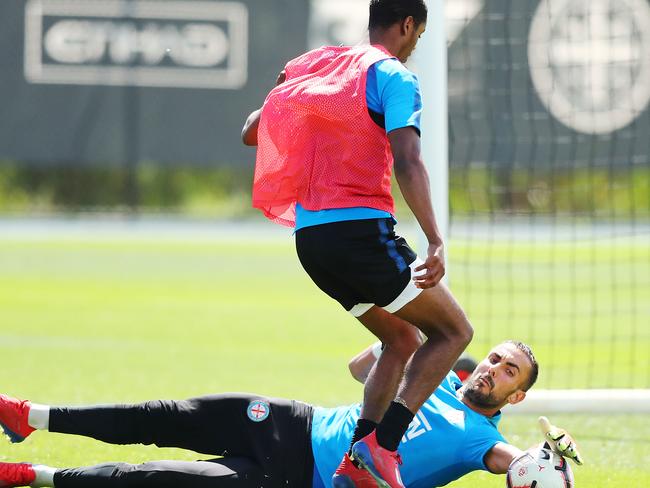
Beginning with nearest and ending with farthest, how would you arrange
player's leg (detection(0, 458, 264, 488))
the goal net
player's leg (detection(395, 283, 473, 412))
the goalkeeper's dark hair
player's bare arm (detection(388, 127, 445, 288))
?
player's bare arm (detection(388, 127, 445, 288)) < player's leg (detection(395, 283, 473, 412)) < player's leg (detection(0, 458, 264, 488)) < the goalkeeper's dark hair < the goal net

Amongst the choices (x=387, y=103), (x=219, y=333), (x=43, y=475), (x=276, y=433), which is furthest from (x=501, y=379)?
(x=219, y=333)

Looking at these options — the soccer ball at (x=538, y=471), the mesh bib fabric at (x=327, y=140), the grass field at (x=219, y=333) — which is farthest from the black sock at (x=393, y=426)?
the grass field at (x=219, y=333)

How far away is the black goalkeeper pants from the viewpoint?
512 cm

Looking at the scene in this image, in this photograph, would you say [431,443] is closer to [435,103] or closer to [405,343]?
[405,343]

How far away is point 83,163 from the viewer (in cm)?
2309

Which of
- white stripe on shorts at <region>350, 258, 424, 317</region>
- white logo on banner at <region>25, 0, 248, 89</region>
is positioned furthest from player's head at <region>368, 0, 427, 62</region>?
white logo on banner at <region>25, 0, 248, 89</region>

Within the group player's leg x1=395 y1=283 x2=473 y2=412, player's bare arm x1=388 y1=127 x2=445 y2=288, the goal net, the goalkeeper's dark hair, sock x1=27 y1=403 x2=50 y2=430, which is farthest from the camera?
the goal net

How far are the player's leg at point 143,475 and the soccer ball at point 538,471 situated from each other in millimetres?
1069

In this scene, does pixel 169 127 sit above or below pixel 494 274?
above

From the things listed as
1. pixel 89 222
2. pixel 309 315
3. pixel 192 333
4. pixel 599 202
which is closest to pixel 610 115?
pixel 599 202

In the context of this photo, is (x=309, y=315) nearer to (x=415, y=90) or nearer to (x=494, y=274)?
(x=494, y=274)

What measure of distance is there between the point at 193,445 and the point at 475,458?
1.25 meters

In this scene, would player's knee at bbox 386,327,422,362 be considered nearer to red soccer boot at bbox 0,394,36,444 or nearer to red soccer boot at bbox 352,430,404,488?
red soccer boot at bbox 352,430,404,488

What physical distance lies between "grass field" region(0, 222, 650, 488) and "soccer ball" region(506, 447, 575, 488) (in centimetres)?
96
